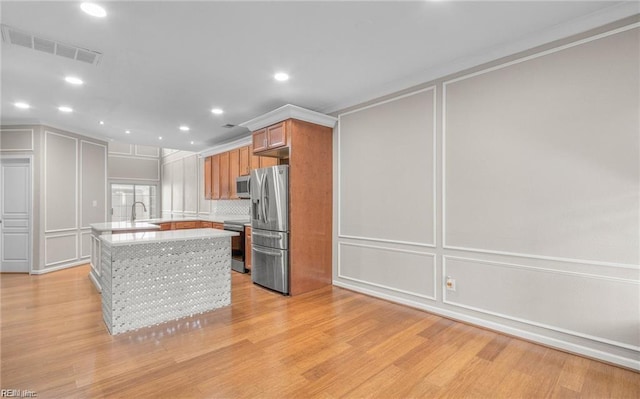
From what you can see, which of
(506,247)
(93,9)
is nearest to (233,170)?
(93,9)

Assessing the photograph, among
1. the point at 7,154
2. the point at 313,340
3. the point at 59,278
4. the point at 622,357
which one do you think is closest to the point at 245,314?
the point at 313,340

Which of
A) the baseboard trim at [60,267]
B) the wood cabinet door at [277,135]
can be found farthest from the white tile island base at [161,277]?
the baseboard trim at [60,267]

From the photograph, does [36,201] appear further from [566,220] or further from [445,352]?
[566,220]

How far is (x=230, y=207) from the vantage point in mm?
6941

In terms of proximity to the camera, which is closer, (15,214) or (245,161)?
(15,214)

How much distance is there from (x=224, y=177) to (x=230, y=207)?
84 cm

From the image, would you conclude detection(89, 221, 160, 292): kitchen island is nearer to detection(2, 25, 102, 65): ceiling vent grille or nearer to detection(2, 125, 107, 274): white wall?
detection(2, 125, 107, 274): white wall

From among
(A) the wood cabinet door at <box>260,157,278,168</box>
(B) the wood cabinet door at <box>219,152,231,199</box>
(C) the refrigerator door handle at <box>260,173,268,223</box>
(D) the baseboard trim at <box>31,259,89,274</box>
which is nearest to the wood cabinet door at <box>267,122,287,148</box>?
(C) the refrigerator door handle at <box>260,173,268,223</box>

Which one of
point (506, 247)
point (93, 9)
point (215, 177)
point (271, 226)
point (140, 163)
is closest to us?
point (93, 9)

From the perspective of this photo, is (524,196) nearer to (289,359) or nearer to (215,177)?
(289,359)

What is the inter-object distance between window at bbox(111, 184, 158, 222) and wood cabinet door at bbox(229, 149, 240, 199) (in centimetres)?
531

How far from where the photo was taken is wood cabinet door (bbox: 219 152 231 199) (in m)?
6.32

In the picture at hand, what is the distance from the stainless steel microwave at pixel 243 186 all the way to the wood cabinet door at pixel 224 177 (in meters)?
0.72

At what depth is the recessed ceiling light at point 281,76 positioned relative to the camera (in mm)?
3305
